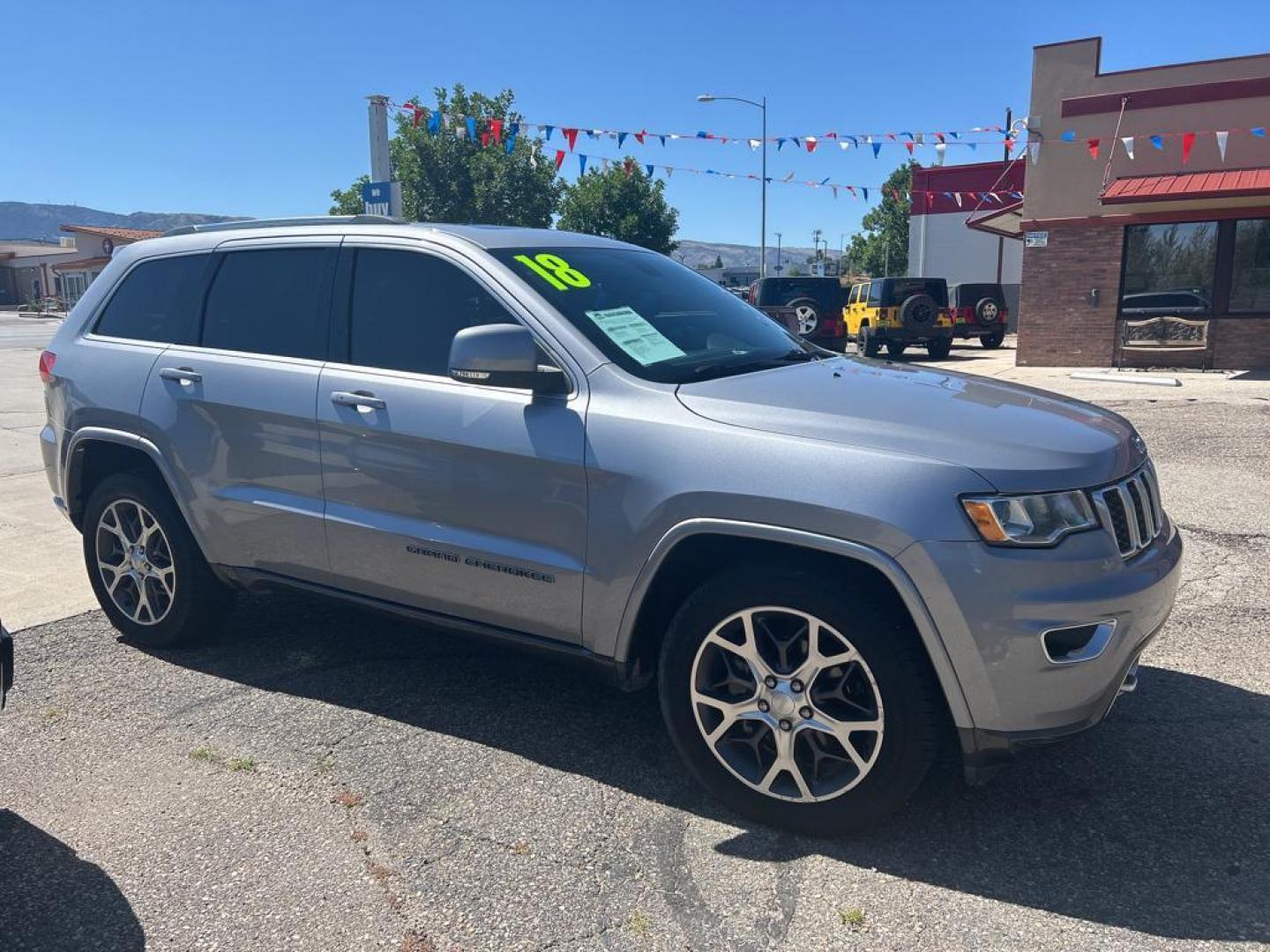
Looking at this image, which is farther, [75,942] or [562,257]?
[562,257]

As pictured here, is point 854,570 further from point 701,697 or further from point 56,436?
point 56,436

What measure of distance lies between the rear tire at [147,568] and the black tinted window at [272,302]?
0.76 meters

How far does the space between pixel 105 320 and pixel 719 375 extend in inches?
117

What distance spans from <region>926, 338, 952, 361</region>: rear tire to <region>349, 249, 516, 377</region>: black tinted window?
19522mm

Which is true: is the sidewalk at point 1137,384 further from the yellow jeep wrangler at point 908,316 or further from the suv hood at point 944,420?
the suv hood at point 944,420

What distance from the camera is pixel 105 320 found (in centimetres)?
454

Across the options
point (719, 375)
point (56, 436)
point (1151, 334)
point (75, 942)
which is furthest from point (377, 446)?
point (1151, 334)

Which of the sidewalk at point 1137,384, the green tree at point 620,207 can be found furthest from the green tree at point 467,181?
the sidewalk at point 1137,384

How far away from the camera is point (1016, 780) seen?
10.7 ft

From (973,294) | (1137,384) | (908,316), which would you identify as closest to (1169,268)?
(1137,384)

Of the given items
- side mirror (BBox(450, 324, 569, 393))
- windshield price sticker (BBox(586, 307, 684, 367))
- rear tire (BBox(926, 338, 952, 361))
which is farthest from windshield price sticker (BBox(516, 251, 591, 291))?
rear tire (BBox(926, 338, 952, 361))

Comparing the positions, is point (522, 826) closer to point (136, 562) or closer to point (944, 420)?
point (944, 420)

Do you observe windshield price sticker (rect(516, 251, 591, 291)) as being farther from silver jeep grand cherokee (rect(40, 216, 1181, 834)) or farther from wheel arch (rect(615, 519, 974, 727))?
wheel arch (rect(615, 519, 974, 727))

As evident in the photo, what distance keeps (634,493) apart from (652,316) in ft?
2.95
